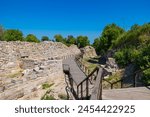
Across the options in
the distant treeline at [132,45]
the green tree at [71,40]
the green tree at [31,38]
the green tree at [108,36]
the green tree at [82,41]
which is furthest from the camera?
the green tree at [71,40]

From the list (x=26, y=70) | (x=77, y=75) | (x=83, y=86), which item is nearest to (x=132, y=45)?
(x=77, y=75)

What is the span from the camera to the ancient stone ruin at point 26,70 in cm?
1281

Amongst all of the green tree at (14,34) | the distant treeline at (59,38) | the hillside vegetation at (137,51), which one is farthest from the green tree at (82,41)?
the hillside vegetation at (137,51)

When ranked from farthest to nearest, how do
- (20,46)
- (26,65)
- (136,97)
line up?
(20,46), (26,65), (136,97)

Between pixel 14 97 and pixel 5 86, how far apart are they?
2.56 feet

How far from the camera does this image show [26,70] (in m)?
15.8

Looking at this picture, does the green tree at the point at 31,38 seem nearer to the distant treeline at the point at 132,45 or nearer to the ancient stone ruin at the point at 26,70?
the distant treeline at the point at 132,45

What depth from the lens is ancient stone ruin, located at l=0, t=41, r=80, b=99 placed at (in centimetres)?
1281

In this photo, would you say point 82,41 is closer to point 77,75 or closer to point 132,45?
point 132,45

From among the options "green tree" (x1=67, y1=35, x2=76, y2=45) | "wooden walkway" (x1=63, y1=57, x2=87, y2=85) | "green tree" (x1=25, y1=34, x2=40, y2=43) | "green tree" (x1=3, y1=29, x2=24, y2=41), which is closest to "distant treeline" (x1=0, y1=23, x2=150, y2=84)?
"wooden walkway" (x1=63, y1=57, x2=87, y2=85)

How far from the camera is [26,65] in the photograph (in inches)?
846

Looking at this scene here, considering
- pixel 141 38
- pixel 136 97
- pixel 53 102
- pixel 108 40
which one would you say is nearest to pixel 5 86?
pixel 136 97

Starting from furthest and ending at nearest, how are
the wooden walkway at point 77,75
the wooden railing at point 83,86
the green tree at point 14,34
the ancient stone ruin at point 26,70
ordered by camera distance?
the green tree at point 14,34 → the wooden walkway at point 77,75 → the ancient stone ruin at point 26,70 → the wooden railing at point 83,86

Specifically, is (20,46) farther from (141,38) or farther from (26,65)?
(141,38)
